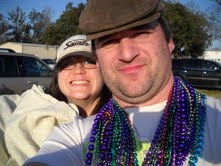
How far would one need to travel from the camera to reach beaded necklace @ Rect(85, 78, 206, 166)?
207cm

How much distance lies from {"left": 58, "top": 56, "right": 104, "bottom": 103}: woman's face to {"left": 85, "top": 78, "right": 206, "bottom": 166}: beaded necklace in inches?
39.3

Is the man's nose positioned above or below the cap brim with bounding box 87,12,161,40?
below

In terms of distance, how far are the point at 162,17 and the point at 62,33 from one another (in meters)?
41.3

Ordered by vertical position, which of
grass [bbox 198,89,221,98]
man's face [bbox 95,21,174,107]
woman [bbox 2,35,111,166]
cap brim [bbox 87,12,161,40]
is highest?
cap brim [bbox 87,12,161,40]

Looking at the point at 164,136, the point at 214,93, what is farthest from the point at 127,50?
the point at 214,93

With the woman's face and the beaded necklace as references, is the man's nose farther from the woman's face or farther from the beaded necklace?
the woman's face

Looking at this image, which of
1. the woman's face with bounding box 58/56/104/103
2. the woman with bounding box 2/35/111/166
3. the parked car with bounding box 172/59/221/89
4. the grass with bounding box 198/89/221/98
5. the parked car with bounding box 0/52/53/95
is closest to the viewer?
the woman with bounding box 2/35/111/166

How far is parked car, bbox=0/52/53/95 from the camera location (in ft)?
32.9

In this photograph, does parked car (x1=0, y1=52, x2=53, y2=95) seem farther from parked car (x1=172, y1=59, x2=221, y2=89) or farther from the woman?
parked car (x1=172, y1=59, x2=221, y2=89)

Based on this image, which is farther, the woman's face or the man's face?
the woman's face

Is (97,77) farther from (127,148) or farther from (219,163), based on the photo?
(219,163)

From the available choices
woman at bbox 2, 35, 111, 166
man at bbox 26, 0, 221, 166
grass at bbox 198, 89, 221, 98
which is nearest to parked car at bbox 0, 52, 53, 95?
woman at bbox 2, 35, 111, 166

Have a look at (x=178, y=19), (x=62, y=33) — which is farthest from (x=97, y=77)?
(x=62, y=33)

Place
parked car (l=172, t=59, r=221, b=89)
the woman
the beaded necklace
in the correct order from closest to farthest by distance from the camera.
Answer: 1. the beaded necklace
2. the woman
3. parked car (l=172, t=59, r=221, b=89)
